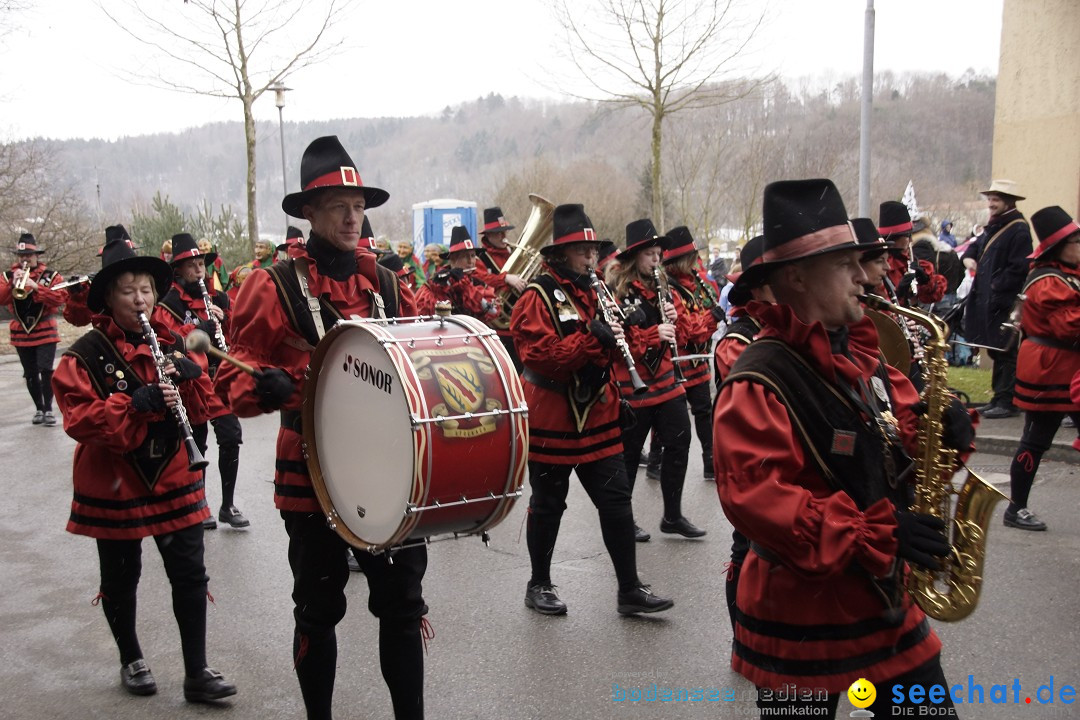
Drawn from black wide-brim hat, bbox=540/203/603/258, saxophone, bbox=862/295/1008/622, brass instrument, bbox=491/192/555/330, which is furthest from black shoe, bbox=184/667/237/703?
brass instrument, bbox=491/192/555/330

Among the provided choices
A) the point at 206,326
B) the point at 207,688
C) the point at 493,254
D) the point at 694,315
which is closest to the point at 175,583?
the point at 207,688

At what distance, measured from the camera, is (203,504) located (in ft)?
14.7

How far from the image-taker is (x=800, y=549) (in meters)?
2.33

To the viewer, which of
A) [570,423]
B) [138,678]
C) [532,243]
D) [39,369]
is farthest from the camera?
[39,369]

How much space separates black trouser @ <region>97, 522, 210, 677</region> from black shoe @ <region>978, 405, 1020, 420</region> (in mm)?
8000

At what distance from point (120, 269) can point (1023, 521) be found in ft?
18.4

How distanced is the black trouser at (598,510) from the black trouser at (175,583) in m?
1.73

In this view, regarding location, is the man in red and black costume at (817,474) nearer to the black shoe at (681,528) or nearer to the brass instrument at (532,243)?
the black shoe at (681,528)

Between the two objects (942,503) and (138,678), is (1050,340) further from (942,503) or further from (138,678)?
(138,678)

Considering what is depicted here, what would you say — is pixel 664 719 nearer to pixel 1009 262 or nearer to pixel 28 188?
pixel 1009 262

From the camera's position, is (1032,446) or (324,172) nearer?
(324,172)

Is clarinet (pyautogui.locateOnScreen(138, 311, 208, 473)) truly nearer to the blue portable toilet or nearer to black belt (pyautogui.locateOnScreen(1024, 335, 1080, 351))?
black belt (pyautogui.locateOnScreen(1024, 335, 1080, 351))

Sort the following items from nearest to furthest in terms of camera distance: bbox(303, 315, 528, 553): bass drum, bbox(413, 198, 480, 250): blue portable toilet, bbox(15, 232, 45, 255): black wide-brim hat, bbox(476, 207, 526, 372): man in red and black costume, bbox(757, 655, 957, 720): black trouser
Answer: bbox(757, 655, 957, 720): black trouser → bbox(303, 315, 528, 553): bass drum → bbox(476, 207, 526, 372): man in red and black costume → bbox(15, 232, 45, 255): black wide-brim hat → bbox(413, 198, 480, 250): blue portable toilet

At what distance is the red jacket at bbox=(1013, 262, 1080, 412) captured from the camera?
6016 mm
